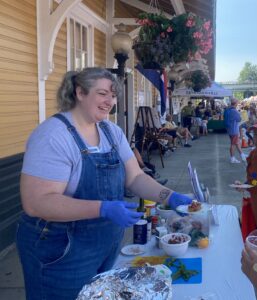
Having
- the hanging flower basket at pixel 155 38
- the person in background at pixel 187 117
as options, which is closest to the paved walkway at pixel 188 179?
the hanging flower basket at pixel 155 38

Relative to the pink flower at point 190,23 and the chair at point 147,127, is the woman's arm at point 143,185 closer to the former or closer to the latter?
the pink flower at point 190,23

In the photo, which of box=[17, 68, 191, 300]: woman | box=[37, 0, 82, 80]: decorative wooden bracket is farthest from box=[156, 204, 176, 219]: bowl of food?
box=[37, 0, 82, 80]: decorative wooden bracket

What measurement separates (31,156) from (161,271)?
78 cm

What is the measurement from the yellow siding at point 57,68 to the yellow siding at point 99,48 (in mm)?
1475

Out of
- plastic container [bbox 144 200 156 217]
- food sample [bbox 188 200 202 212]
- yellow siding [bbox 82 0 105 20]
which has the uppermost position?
yellow siding [bbox 82 0 105 20]

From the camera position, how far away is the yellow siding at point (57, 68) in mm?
5512

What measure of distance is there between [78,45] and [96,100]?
5084 millimetres

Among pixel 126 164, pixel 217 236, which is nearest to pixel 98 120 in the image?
pixel 126 164

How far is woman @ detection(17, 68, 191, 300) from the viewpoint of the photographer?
5.83 ft

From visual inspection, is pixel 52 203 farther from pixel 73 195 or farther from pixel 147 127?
pixel 147 127

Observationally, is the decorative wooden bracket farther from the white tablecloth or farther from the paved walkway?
the white tablecloth

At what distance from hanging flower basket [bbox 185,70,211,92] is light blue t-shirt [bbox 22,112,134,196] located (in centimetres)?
1566

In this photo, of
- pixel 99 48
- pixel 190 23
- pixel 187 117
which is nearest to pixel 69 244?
pixel 190 23

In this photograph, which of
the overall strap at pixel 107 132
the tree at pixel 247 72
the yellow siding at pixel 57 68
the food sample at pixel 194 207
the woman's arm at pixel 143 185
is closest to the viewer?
the overall strap at pixel 107 132
